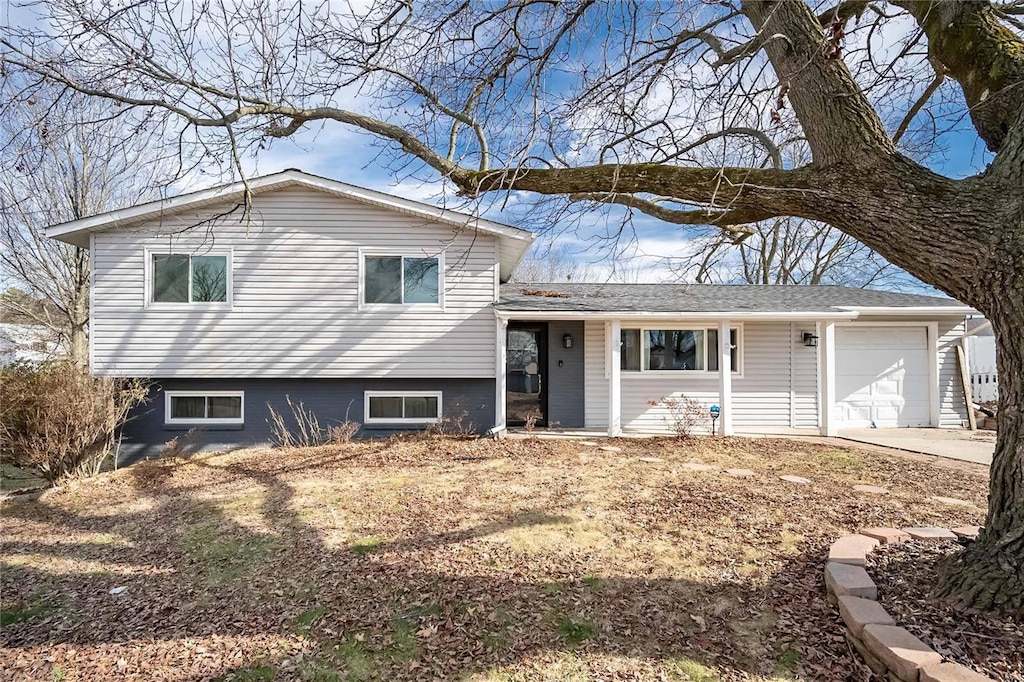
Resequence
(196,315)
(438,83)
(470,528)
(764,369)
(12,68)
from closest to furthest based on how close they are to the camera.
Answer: (12,68), (470,528), (438,83), (196,315), (764,369)

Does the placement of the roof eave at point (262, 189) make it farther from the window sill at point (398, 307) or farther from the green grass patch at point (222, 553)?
the green grass patch at point (222, 553)

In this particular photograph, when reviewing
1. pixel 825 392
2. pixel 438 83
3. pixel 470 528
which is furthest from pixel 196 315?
pixel 825 392

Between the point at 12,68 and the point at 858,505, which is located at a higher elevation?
the point at 12,68

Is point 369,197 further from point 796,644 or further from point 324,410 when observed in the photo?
point 796,644

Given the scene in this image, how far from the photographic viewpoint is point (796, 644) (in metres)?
2.90

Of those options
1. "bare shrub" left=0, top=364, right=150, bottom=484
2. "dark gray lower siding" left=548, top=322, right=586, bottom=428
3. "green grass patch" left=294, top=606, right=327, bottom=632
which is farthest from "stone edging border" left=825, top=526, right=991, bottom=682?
"bare shrub" left=0, top=364, right=150, bottom=484

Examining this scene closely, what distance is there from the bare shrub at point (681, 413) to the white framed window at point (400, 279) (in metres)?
4.71

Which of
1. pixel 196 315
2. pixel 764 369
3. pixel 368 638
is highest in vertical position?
pixel 196 315

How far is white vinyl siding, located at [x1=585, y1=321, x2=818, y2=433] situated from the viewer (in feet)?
33.8

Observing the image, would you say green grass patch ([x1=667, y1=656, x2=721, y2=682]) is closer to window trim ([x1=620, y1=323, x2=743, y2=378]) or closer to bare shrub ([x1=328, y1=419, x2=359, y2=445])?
bare shrub ([x1=328, y1=419, x2=359, y2=445])

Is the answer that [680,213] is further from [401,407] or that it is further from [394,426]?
[394,426]

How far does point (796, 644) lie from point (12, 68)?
267 inches

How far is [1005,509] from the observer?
2857mm

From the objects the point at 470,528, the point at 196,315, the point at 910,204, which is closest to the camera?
the point at 910,204
